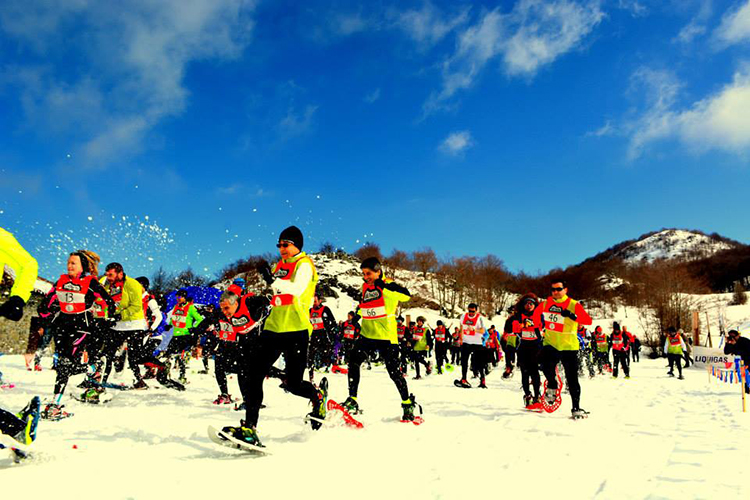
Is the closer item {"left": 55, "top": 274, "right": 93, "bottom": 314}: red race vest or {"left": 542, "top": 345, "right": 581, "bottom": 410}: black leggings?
{"left": 55, "top": 274, "right": 93, "bottom": 314}: red race vest

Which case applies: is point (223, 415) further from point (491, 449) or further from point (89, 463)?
point (491, 449)

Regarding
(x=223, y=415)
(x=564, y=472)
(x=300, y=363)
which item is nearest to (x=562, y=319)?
(x=564, y=472)

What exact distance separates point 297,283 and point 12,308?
207cm

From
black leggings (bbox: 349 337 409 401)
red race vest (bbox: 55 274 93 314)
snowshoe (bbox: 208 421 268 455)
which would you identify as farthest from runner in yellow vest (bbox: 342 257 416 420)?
red race vest (bbox: 55 274 93 314)

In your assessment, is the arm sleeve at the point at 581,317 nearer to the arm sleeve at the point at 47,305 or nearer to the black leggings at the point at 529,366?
the black leggings at the point at 529,366

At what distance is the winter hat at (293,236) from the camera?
448 centimetres

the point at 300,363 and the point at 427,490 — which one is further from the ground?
the point at 300,363

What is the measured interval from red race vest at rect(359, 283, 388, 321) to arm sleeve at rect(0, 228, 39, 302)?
376cm

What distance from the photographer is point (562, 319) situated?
679 centimetres

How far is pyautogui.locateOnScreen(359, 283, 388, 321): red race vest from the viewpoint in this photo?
6062mm

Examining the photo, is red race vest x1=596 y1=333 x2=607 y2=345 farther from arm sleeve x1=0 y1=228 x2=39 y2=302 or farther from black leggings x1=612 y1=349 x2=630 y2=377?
arm sleeve x1=0 y1=228 x2=39 y2=302

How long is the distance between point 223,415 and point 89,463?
267cm

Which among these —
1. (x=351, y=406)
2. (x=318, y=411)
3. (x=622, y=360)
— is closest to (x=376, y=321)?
(x=351, y=406)

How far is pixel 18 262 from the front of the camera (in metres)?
3.21
